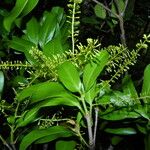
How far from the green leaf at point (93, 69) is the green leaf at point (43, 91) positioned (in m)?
0.06

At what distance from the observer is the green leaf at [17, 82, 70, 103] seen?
2.27ft

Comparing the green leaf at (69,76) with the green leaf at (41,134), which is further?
the green leaf at (41,134)

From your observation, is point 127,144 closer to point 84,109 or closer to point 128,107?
point 128,107

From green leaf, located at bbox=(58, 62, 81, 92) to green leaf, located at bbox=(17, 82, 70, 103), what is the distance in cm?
2

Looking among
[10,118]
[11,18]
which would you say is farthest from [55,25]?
[11,18]

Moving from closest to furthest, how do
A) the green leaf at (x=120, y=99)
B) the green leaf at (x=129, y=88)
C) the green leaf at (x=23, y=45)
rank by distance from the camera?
the green leaf at (x=120, y=99) < the green leaf at (x=129, y=88) < the green leaf at (x=23, y=45)

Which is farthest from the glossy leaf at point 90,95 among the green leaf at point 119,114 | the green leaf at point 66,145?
the green leaf at point 66,145

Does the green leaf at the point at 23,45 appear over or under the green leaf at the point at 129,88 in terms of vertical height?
over

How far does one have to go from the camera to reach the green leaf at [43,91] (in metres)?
0.69

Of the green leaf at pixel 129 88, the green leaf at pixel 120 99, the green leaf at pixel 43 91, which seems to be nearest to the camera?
the green leaf at pixel 43 91

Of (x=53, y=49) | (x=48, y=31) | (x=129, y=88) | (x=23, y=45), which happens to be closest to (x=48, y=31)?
(x=48, y=31)

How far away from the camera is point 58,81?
75cm

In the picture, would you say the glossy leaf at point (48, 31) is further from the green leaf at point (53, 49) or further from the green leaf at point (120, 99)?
the green leaf at point (120, 99)

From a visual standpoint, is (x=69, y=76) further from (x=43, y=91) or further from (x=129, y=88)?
(x=129, y=88)
